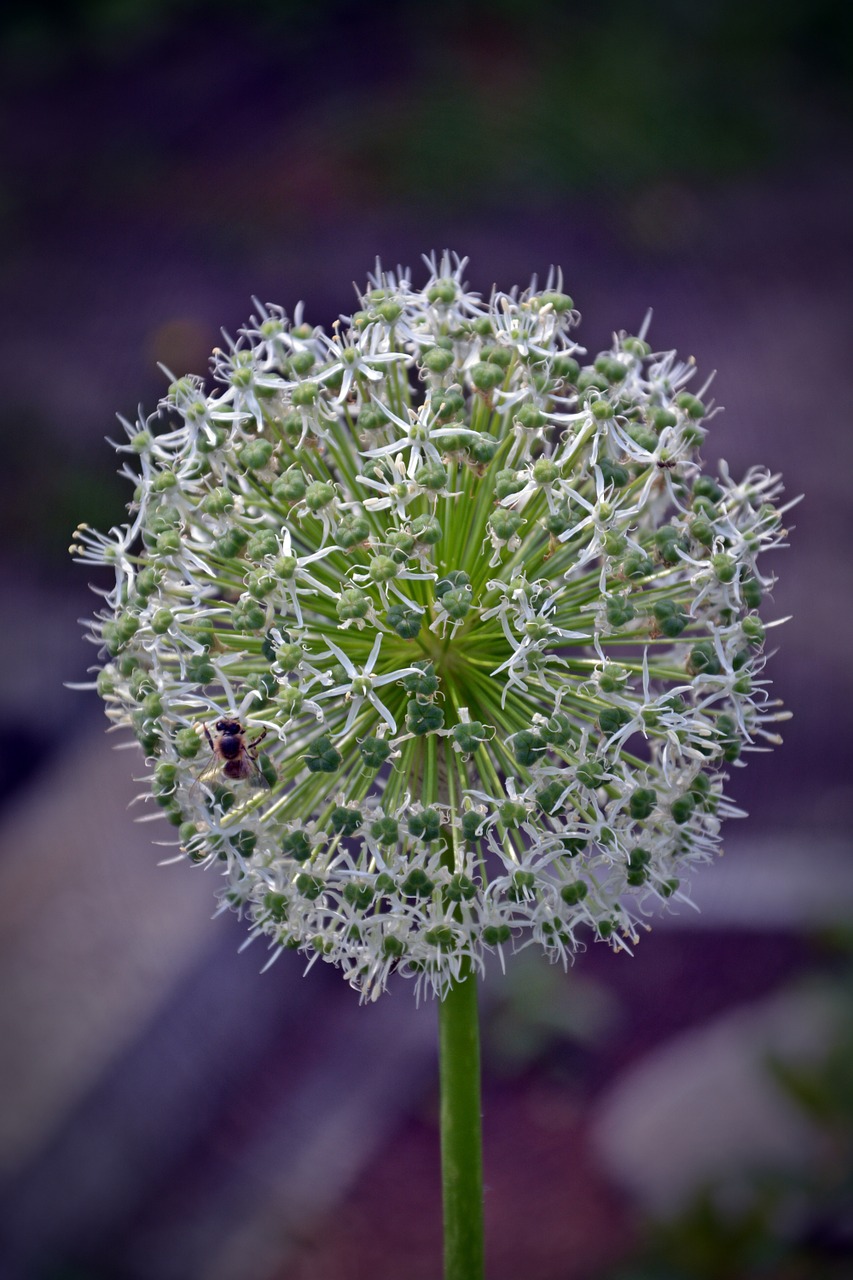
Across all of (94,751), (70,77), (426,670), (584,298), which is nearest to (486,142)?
(584,298)

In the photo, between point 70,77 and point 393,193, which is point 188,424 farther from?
point 70,77

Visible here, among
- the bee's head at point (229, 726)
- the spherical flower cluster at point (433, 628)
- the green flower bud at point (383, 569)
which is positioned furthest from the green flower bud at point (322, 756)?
the green flower bud at point (383, 569)

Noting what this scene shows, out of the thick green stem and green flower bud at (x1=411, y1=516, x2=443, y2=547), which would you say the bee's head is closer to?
green flower bud at (x1=411, y1=516, x2=443, y2=547)

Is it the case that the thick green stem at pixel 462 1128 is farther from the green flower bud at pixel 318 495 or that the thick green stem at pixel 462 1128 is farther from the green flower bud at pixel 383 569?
the green flower bud at pixel 318 495

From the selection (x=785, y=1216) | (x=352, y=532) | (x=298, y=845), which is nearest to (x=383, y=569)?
(x=352, y=532)

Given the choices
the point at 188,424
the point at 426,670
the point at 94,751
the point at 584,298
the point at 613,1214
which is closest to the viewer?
the point at 426,670

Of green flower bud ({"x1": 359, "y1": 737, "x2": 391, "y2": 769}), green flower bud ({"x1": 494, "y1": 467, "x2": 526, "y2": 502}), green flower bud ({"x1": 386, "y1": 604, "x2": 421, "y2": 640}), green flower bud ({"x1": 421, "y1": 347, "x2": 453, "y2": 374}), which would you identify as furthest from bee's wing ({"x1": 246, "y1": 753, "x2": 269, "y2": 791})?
green flower bud ({"x1": 421, "y1": 347, "x2": 453, "y2": 374})
